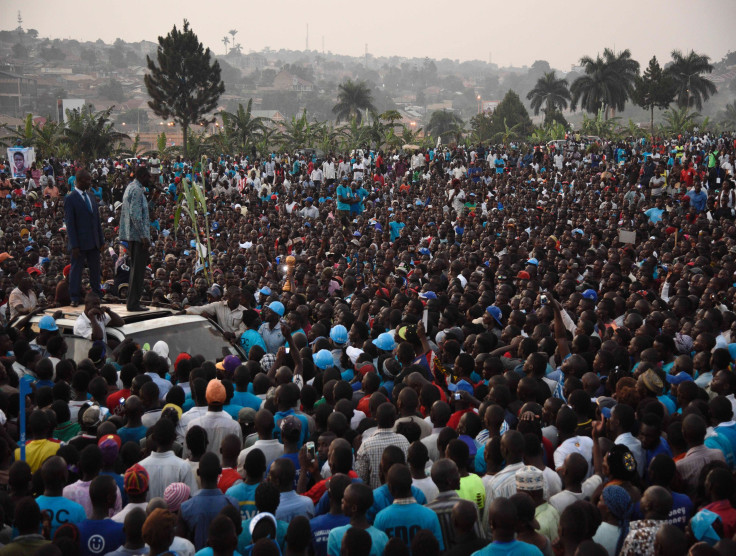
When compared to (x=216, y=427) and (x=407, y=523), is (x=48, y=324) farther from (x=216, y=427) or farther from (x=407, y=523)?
(x=407, y=523)

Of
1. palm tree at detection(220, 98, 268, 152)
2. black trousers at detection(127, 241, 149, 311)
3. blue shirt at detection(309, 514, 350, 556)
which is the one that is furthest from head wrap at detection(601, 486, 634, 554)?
palm tree at detection(220, 98, 268, 152)

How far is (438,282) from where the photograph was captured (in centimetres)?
1148

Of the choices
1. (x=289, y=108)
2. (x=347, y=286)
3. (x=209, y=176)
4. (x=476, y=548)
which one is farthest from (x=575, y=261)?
(x=289, y=108)

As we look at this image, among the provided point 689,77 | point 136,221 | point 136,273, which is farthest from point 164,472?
point 689,77

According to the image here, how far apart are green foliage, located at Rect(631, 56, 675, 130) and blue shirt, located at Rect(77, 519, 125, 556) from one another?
51198mm

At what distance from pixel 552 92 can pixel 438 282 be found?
59.0 m

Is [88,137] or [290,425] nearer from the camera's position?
[290,425]

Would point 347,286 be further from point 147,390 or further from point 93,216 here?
point 147,390

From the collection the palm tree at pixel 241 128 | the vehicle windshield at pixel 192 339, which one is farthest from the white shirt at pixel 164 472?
the palm tree at pixel 241 128

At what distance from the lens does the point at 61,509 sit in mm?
4578

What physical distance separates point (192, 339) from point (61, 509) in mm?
3327

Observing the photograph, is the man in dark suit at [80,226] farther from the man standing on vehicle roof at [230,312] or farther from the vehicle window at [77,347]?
the man standing on vehicle roof at [230,312]

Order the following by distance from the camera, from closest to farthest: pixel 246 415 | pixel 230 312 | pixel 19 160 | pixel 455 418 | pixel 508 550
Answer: pixel 508 550 < pixel 455 418 < pixel 246 415 < pixel 230 312 < pixel 19 160

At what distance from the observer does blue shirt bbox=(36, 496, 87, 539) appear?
14.9 ft
